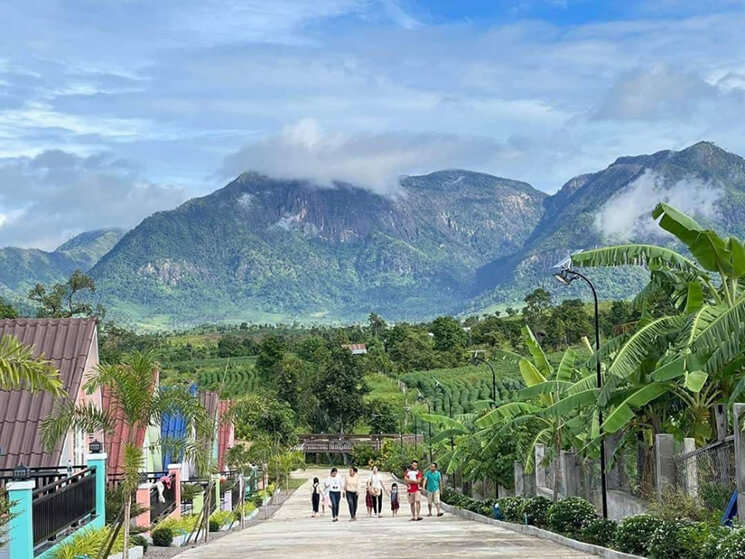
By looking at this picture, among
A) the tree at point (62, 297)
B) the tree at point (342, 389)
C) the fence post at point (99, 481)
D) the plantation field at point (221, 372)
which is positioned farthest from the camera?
the plantation field at point (221, 372)

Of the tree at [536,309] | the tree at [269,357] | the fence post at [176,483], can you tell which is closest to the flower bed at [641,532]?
the fence post at [176,483]

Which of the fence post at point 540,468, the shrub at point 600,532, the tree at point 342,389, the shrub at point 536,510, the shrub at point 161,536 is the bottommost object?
the shrub at point 161,536

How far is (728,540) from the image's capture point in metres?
13.3

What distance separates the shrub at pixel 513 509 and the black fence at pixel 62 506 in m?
9.94

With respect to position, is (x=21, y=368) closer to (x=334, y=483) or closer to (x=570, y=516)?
(x=570, y=516)

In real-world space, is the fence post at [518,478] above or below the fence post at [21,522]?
above

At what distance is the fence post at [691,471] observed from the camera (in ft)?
59.9

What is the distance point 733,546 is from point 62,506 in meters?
10.1

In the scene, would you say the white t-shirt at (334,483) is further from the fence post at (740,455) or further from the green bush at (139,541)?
the fence post at (740,455)

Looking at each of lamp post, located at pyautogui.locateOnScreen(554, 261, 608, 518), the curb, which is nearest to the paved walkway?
the curb

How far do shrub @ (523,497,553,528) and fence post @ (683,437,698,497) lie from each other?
511cm

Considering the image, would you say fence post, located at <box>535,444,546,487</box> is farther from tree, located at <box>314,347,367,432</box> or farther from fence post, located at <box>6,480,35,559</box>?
tree, located at <box>314,347,367,432</box>

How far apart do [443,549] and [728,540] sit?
20.4 ft

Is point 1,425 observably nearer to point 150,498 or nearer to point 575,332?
point 150,498
